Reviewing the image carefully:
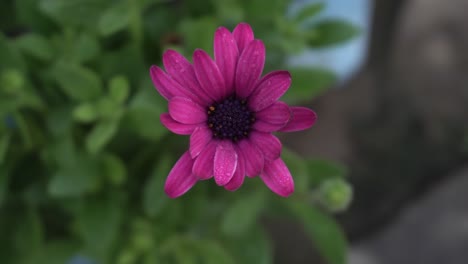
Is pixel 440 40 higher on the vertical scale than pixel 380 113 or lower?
higher

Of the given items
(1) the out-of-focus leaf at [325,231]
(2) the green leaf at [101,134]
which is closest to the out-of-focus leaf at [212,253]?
(1) the out-of-focus leaf at [325,231]

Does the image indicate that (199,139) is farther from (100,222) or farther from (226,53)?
(100,222)

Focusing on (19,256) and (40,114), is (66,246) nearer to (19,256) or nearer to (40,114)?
(19,256)

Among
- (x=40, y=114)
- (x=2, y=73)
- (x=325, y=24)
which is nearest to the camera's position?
(x=2, y=73)

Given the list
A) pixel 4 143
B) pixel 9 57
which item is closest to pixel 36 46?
pixel 9 57

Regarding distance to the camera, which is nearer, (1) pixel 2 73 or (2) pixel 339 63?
(1) pixel 2 73

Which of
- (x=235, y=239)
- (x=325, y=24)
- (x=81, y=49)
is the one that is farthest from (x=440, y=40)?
(x=81, y=49)

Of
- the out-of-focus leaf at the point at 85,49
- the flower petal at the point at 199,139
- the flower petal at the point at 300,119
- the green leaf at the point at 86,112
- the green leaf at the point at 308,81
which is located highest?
the flower petal at the point at 300,119

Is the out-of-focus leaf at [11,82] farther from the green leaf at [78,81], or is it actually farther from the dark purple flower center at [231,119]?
the dark purple flower center at [231,119]
